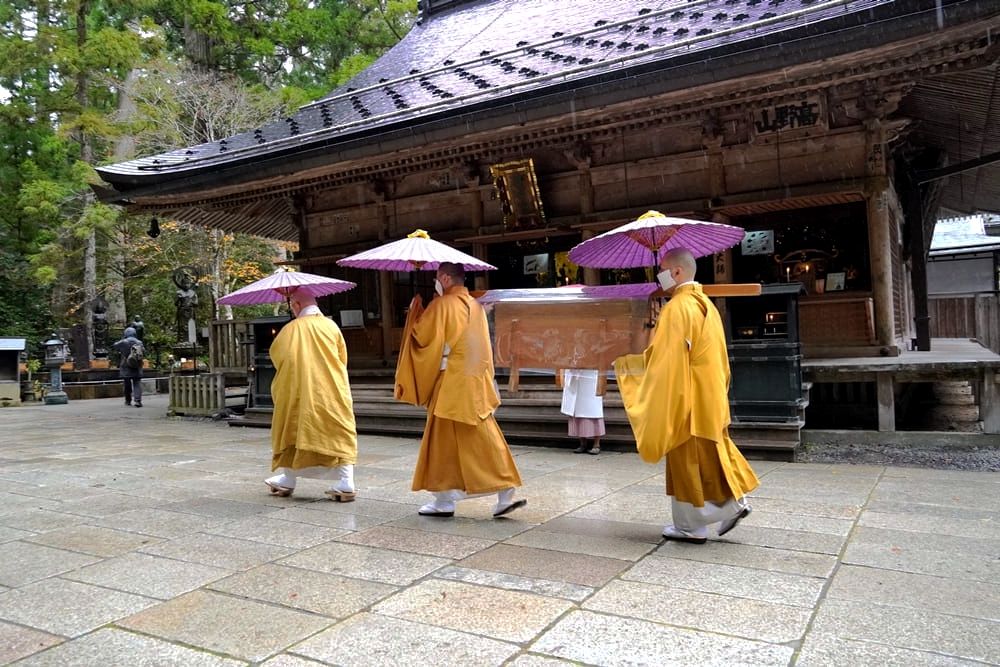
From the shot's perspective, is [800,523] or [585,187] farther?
[585,187]

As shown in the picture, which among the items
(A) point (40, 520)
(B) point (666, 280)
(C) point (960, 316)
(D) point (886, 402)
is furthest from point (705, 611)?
(C) point (960, 316)

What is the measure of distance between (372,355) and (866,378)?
25.6 feet

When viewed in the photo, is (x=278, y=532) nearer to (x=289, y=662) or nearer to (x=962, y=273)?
(x=289, y=662)

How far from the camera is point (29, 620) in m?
3.00

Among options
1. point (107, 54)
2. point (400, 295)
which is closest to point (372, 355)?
point (400, 295)

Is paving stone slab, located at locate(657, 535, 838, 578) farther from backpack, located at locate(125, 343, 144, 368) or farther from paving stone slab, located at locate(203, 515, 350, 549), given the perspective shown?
backpack, located at locate(125, 343, 144, 368)

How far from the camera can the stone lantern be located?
1728 centimetres

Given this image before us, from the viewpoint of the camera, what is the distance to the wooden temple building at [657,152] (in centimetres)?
700

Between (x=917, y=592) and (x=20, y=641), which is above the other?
(x=20, y=641)

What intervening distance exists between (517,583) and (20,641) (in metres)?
2.12

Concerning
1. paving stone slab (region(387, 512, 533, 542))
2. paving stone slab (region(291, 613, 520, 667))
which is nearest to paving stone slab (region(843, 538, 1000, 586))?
paving stone slab (region(387, 512, 533, 542))

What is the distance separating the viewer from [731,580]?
3.42 m

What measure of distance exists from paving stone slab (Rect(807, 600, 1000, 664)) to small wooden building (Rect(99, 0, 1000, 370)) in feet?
16.8

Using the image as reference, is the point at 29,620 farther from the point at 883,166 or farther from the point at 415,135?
the point at 883,166
